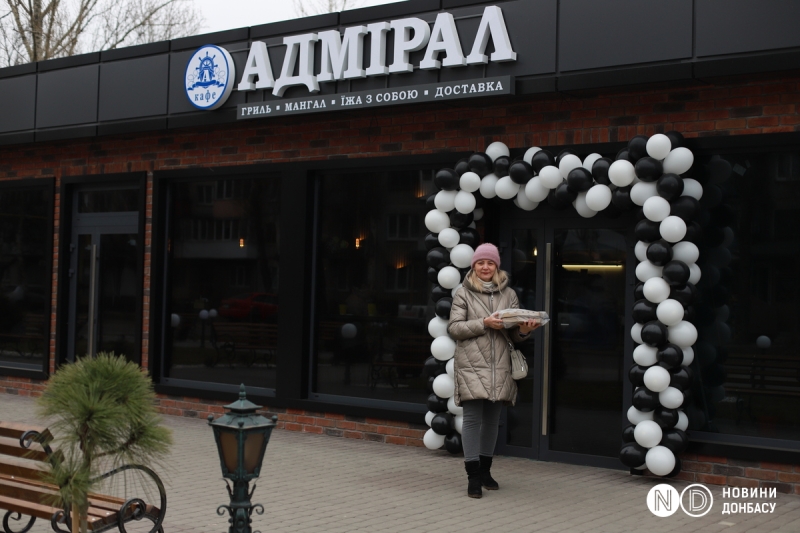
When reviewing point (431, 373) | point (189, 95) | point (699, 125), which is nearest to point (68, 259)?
point (189, 95)

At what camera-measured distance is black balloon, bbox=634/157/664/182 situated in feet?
25.5

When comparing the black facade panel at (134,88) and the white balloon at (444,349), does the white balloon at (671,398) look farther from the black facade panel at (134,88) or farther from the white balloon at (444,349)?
the black facade panel at (134,88)

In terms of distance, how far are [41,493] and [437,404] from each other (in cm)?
419

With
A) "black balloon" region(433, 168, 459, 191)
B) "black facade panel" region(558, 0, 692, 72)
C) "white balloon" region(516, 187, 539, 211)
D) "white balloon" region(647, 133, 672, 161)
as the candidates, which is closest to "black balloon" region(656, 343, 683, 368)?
"white balloon" region(647, 133, 672, 161)

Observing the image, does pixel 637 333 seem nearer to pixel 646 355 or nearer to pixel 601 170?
pixel 646 355

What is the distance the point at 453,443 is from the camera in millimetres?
8812

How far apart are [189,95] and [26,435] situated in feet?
20.2

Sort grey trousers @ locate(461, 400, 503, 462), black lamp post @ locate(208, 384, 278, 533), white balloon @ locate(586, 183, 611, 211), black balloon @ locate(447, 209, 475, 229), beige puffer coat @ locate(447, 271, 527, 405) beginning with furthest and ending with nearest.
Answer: black balloon @ locate(447, 209, 475, 229) < white balloon @ locate(586, 183, 611, 211) < grey trousers @ locate(461, 400, 503, 462) < beige puffer coat @ locate(447, 271, 527, 405) < black lamp post @ locate(208, 384, 278, 533)

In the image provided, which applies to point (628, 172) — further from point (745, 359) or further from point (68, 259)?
point (68, 259)

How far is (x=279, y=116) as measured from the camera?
33.2 feet

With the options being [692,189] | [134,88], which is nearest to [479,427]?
[692,189]

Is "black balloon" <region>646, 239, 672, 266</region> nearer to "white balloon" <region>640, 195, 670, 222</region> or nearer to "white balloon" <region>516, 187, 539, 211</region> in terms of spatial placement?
"white balloon" <region>640, 195, 670, 222</region>

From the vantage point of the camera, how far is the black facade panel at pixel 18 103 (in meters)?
12.6

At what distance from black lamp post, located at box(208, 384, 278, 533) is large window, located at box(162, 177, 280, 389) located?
5741 mm
